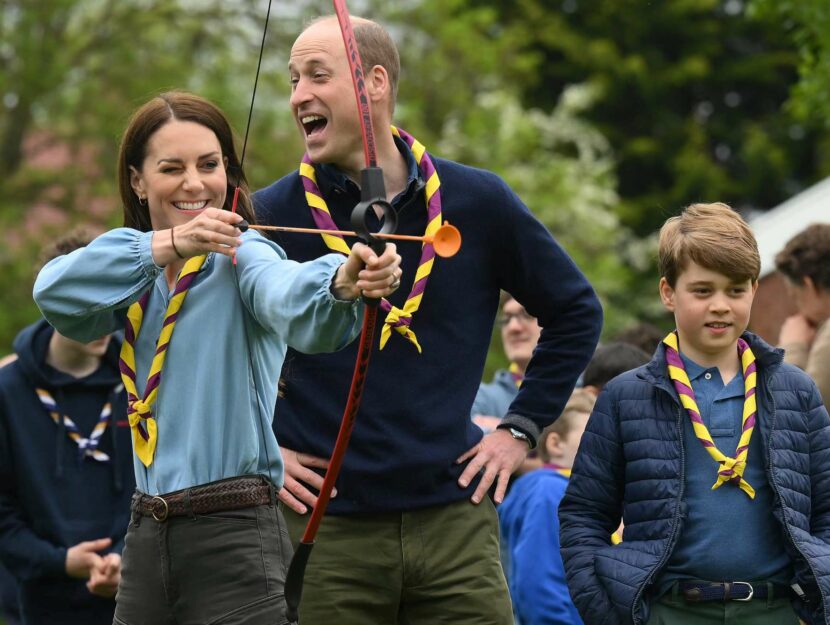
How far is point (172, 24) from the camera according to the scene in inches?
859

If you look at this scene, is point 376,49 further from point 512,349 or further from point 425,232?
point 512,349

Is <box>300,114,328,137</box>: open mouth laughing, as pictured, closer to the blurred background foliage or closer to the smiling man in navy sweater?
the smiling man in navy sweater

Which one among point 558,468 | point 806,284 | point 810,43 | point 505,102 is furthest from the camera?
point 505,102

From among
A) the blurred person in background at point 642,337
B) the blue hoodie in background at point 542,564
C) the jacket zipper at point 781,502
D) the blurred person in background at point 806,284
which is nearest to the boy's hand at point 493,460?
the jacket zipper at point 781,502

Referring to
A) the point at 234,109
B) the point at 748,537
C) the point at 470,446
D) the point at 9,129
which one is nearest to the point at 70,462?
the point at 470,446

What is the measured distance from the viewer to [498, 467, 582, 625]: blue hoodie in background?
608cm

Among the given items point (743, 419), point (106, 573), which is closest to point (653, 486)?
point (743, 419)

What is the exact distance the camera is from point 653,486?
4734mm

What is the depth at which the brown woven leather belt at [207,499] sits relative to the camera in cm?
402

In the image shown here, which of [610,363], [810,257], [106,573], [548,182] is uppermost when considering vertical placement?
[548,182]

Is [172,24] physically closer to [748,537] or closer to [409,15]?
[409,15]

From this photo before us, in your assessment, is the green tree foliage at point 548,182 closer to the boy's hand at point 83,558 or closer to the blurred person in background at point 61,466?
the blurred person in background at point 61,466

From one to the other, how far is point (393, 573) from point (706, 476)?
100cm

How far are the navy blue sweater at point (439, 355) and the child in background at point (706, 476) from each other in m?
0.36
